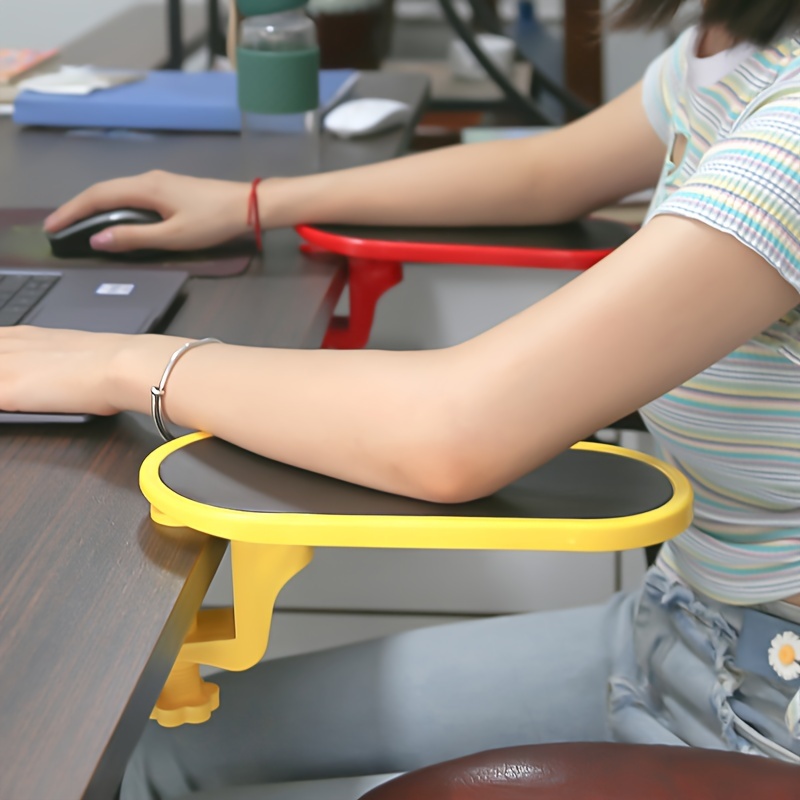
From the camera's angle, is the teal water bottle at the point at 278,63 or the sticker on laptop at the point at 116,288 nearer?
the sticker on laptop at the point at 116,288

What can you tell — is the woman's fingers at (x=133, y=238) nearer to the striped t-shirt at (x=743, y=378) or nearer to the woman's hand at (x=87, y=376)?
the woman's hand at (x=87, y=376)

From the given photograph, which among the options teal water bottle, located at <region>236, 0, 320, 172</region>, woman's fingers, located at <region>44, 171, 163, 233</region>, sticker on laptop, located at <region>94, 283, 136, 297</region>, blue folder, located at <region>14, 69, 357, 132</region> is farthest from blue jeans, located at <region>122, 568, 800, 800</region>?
blue folder, located at <region>14, 69, 357, 132</region>

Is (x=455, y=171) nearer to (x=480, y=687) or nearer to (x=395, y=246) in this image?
(x=395, y=246)

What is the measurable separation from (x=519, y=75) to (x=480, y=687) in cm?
212

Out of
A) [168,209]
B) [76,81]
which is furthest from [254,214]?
[76,81]

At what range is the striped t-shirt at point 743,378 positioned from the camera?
0.65 meters

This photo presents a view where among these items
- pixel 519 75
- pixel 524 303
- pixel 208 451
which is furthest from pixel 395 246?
→ pixel 519 75

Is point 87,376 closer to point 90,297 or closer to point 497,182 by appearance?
point 90,297

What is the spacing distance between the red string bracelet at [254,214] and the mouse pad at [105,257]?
1cm

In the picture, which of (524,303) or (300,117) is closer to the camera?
(524,303)

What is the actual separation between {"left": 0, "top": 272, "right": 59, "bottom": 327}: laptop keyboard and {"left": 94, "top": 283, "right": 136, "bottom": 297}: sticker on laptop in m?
0.04

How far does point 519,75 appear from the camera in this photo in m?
2.77

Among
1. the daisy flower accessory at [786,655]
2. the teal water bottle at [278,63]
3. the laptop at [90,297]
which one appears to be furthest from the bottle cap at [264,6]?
Result: the daisy flower accessory at [786,655]

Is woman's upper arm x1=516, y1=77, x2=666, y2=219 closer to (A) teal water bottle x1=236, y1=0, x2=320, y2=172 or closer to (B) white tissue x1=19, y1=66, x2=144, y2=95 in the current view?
(A) teal water bottle x1=236, y1=0, x2=320, y2=172
